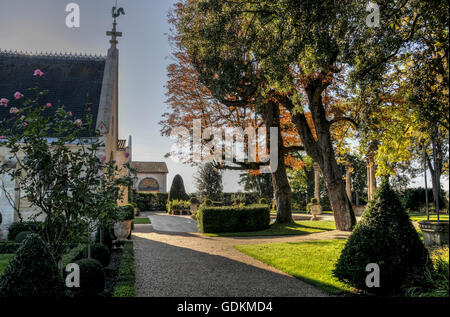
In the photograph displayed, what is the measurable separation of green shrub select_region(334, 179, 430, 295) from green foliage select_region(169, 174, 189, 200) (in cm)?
3158

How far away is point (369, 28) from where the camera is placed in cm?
724

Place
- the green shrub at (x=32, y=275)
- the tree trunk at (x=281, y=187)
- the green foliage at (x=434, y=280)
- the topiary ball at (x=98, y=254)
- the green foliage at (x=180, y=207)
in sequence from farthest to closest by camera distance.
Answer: the green foliage at (x=180, y=207)
the tree trunk at (x=281, y=187)
the topiary ball at (x=98, y=254)
the green foliage at (x=434, y=280)
the green shrub at (x=32, y=275)

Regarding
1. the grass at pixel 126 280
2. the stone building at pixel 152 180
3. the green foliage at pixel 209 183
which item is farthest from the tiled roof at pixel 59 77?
the stone building at pixel 152 180

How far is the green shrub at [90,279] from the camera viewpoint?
5765 millimetres

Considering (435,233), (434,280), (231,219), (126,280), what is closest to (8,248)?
(126,280)

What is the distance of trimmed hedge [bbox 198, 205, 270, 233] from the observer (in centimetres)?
1669

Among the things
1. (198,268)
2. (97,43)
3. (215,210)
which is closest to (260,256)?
(198,268)

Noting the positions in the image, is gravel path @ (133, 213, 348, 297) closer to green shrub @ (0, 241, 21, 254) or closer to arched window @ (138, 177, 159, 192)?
green shrub @ (0, 241, 21, 254)

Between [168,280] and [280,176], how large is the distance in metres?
12.3

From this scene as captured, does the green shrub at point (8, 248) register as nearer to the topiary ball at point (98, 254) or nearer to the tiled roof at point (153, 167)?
the topiary ball at point (98, 254)


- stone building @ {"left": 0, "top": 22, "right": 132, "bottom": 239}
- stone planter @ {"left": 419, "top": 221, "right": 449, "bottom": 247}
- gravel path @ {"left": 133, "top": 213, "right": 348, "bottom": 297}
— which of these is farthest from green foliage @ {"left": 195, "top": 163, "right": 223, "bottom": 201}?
stone planter @ {"left": 419, "top": 221, "right": 449, "bottom": 247}

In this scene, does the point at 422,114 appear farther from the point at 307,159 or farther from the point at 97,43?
the point at 307,159

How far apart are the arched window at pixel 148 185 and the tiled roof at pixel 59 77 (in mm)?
32785

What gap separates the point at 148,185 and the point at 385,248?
46215 mm
